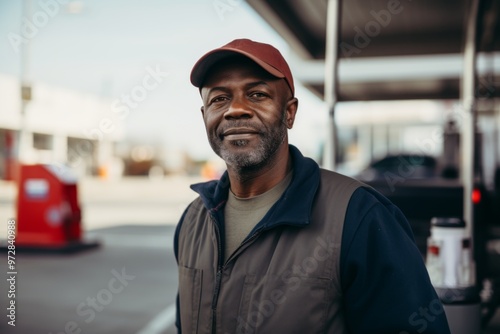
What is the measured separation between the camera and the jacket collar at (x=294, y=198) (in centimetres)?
167

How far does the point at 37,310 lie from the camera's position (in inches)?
235

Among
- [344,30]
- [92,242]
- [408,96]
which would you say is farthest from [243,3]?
[408,96]

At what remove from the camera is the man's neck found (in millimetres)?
1862

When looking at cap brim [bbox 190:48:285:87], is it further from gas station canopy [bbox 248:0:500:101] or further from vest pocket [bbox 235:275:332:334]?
gas station canopy [bbox 248:0:500:101]

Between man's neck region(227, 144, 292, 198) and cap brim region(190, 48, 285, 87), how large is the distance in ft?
0.93

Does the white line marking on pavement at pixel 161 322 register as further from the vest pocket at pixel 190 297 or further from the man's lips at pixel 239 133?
the man's lips at pixel 239 133

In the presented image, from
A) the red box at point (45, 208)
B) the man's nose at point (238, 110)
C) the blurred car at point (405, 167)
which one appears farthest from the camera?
the blurred car at point (405, 167)

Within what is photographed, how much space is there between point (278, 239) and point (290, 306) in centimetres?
A: 21

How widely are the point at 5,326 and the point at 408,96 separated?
10920mm

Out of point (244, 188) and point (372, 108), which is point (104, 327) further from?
point (372, 108)

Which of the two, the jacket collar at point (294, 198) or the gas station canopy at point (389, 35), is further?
the gas station canopy at point (389, 35)

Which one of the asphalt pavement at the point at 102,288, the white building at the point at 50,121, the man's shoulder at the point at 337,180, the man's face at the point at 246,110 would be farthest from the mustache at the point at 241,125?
the white building at the point at 50,121

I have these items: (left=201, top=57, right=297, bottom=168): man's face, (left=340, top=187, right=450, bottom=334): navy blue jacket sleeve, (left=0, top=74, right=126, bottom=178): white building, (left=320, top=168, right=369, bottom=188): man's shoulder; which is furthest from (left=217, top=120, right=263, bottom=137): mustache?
(left=0, top=74, right=126, bottom=178): white building

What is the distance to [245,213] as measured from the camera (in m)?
1.90
